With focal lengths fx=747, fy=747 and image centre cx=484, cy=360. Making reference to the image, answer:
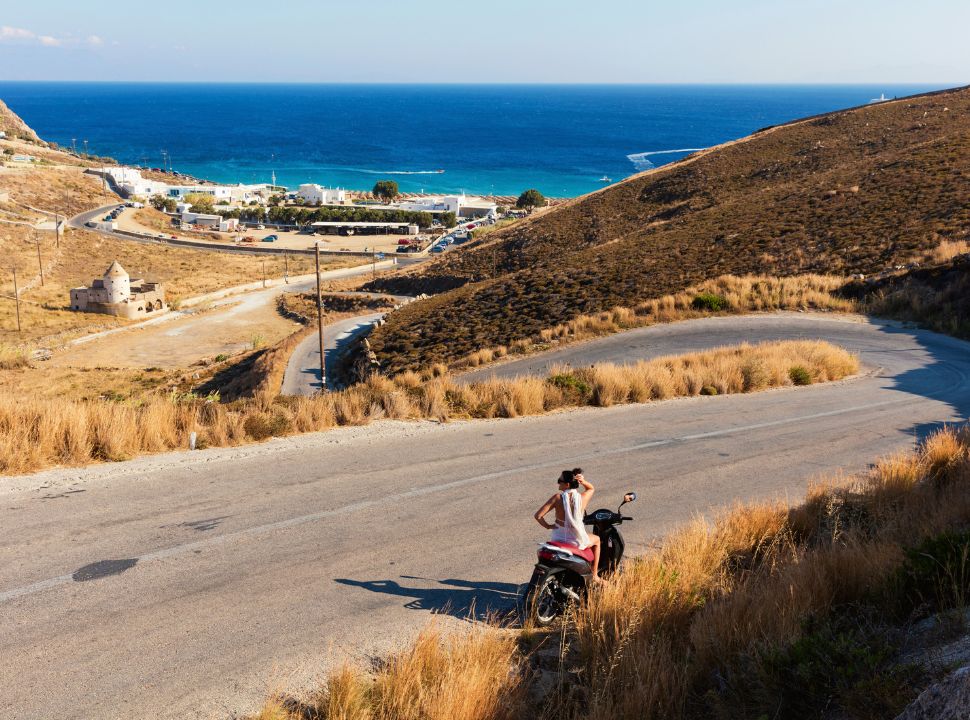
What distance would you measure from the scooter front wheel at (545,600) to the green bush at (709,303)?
1012 inches

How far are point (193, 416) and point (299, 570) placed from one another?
434cm

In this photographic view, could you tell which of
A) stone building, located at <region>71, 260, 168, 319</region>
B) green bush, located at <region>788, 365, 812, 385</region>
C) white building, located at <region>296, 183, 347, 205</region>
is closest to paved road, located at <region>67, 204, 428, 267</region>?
white building, located at <region>296, 183, 347, 205</region>

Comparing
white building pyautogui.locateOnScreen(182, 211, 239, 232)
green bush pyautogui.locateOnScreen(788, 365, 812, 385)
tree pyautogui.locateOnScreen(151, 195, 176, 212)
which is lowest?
green bush pyautogui.locateOnScreen(788, 365, 812, 385)

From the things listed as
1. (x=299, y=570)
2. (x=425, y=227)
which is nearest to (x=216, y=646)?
(x=299, y=570)

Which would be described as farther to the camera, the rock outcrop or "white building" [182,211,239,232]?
"white building" [182,211,239,232]

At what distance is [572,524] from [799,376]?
1316 cm

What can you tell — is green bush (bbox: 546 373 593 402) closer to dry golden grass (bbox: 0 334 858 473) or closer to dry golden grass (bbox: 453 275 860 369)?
dry golden grass (bbox: 0 334 858 473)

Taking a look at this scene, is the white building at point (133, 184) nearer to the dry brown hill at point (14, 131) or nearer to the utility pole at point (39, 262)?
the utility pole at point (39, 262)

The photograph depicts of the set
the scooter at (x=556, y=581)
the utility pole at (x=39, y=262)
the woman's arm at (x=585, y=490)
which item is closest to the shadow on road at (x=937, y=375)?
the woman's arm at (x=585, y=490)

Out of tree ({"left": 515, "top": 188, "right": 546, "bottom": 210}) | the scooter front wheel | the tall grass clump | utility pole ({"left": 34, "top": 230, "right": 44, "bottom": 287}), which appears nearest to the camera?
the tall grass clump

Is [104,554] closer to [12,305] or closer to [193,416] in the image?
[193,416]

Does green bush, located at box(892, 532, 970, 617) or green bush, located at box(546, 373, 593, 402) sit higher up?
green bush, located at box(546, 373, 593, 402)

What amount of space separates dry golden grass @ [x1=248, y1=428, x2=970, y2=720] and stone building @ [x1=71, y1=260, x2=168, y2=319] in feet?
209

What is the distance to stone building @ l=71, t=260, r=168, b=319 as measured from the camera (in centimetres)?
6228
